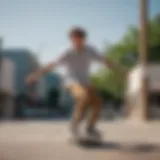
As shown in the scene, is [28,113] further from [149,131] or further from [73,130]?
[149,131]

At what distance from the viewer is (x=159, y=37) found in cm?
250

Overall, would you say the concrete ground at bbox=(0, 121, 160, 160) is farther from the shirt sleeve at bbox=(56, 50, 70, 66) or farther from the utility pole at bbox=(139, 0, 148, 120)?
the shirt sleeve at bbox=(56, 50, 70, 66)

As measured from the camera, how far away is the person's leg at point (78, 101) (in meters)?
2.00

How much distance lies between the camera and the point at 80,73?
1.99 metres

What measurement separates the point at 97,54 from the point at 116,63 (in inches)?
4.8

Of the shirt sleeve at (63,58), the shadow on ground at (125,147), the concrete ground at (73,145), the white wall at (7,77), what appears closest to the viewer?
the concrete ground at (73,145)

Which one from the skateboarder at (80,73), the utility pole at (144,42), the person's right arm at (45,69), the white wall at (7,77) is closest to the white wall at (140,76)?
the utility pole at (144,42)

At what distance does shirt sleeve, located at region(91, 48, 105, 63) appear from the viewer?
1.92 metres

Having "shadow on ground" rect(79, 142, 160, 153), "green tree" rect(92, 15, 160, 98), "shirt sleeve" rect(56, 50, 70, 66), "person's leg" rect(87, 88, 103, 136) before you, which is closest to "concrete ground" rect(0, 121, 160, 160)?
"shadow on ground" rect(79, 142, 160, 153)

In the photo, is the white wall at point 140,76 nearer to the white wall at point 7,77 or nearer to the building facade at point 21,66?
the building facade at point 21,66

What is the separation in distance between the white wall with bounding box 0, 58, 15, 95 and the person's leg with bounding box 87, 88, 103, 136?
488mm

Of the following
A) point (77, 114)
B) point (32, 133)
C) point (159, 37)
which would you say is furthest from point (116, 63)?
point (32, 133)

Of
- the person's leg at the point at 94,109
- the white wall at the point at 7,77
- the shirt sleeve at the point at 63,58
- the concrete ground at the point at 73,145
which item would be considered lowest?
the concrete ground at the point at 73,145

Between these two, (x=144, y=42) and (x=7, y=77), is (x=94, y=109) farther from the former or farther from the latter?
(x=7, y=77)
